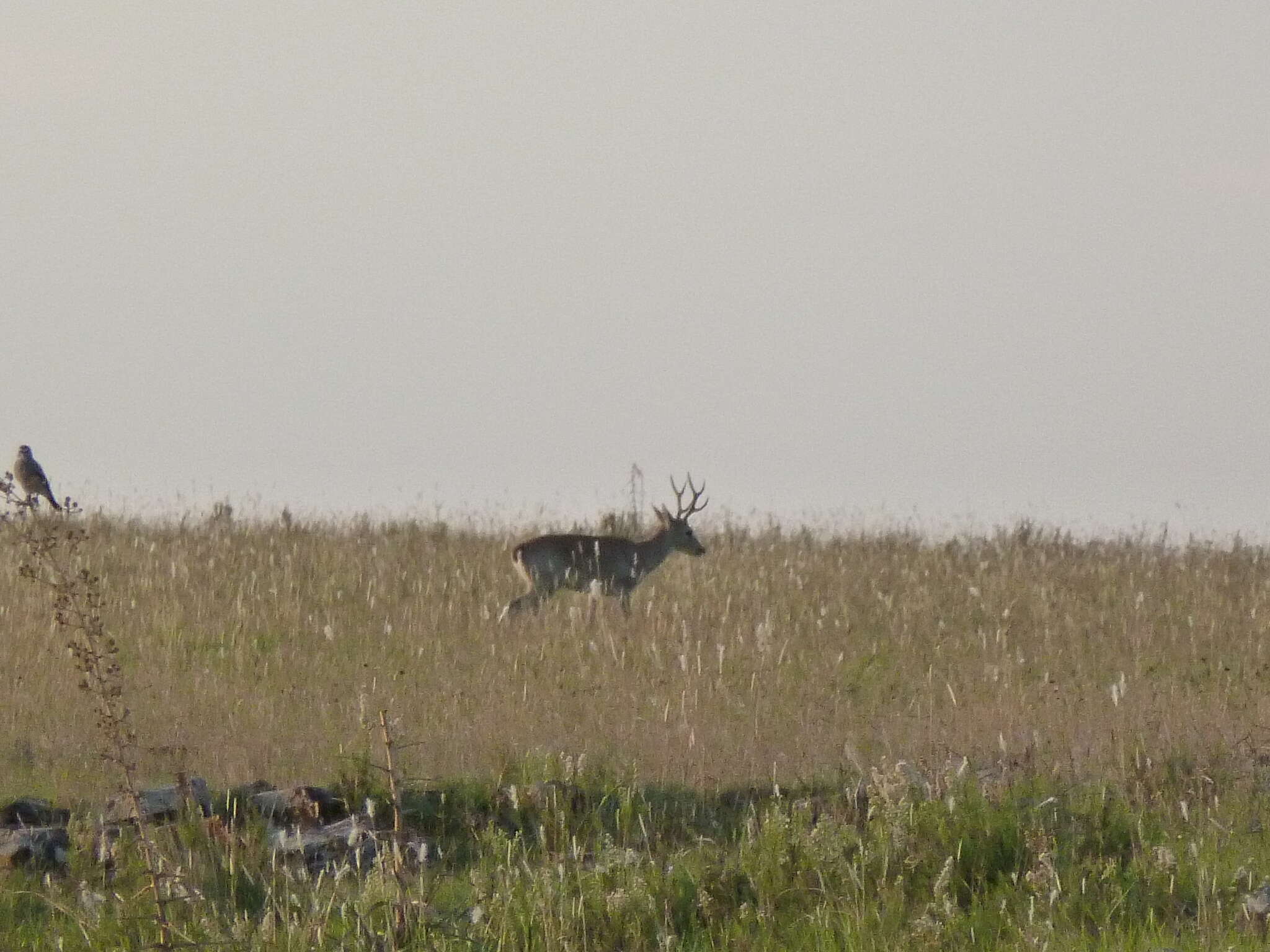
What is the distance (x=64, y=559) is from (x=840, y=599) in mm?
7320

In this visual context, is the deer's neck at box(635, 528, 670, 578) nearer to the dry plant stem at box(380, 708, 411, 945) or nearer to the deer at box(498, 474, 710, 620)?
the deer at box(498, 474, 710, 620)

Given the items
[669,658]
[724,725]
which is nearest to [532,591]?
[669,658]

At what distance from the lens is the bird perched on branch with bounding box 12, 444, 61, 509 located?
59.6 ft

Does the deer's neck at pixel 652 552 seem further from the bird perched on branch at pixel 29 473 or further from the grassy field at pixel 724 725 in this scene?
the bird perched on branch at pixel 29 473

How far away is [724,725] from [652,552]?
7.10m

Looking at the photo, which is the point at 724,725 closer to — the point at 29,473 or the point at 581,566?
the point at 581,566

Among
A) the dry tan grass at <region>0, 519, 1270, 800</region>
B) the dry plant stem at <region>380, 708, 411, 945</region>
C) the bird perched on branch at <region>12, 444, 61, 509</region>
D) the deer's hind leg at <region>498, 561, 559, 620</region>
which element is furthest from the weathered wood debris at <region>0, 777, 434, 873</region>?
the bird perched on branch at <region>12, 444, 61, 509</region>

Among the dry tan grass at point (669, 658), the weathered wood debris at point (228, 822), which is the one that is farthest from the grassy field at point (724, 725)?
the weathered wood debris at point (228, 822)

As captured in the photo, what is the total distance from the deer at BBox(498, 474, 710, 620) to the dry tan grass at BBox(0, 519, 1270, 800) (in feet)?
0.84

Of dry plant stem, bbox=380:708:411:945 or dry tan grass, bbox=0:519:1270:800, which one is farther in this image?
dry tan grass, bbox=0:519:1270:800

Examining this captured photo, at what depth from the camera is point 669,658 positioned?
41.3 ft

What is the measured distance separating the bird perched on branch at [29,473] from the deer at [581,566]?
5.61 metres

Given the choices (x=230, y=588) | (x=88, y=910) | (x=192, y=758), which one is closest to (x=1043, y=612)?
(x=230, y=588)

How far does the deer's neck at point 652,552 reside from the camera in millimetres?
16781
